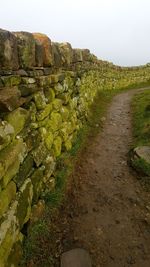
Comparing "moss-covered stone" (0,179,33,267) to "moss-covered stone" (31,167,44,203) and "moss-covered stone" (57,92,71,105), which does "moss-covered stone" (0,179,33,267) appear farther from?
"moss-covered stone" (57,92,71,105)

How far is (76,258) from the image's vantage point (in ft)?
13.3

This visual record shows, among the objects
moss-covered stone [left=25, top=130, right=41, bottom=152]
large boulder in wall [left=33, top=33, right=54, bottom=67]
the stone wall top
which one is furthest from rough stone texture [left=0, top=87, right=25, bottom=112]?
large boulder in wall [left=33, top=33, right=54, bottom=67]

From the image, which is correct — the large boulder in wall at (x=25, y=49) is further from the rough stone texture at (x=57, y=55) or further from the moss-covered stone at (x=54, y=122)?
the moss-covered stone at (x=54, y=122)

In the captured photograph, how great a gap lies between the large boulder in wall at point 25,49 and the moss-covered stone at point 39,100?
0.58 metres

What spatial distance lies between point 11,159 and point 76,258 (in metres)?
1.86

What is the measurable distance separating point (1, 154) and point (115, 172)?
3633 millimetres

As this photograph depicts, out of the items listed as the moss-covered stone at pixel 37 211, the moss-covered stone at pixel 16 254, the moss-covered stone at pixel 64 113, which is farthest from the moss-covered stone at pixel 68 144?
the moss-covered stone at pixel 16 254

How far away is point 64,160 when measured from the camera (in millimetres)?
Result: 6109

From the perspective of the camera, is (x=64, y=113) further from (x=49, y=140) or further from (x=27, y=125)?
(x=27, y=125)

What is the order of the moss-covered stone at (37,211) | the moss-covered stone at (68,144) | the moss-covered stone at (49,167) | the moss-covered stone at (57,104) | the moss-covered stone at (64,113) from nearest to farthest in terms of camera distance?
the moss-covered stone at (37,211) → the moss-covered stone at (49,167) → the moss-covered stone at (57,104) → the moss-covered stone at (64,113) → the moss-covered stone at (68,144)

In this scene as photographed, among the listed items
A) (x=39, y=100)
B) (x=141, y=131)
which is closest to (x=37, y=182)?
(x=39, y=100)

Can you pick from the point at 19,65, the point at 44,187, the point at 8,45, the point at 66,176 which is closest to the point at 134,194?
the point at 66,176

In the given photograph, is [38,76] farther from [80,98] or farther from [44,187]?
[80,98]

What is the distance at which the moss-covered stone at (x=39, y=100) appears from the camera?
185 inches
